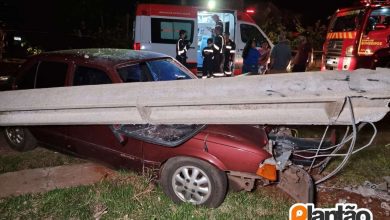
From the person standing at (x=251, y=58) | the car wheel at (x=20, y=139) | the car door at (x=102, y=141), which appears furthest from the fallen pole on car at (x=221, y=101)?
the person standing at (x=251, y=58)

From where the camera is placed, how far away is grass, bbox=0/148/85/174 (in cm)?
493

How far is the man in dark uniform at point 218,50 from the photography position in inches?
361

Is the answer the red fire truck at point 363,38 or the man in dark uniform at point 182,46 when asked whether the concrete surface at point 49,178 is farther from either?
the red fire truck at point 363,38

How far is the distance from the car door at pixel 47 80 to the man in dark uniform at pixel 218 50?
16.6 feet

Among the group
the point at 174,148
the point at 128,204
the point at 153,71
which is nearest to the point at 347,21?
the point at 153,71

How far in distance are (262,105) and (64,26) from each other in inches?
803

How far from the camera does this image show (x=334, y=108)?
3070 mm

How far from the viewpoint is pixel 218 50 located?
9.20 m

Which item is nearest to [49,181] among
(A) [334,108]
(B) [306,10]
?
(A) [334,108]

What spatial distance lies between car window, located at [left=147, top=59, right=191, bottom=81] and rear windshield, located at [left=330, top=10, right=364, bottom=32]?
667 centimetres

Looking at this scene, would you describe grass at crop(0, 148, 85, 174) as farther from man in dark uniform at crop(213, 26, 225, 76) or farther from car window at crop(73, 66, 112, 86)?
man in dark uniform at crop(213, 26, 225, 76)

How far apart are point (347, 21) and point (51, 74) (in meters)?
8.77

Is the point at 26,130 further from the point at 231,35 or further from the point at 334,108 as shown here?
the point at 231,35

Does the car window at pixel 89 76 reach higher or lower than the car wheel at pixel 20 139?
higher
